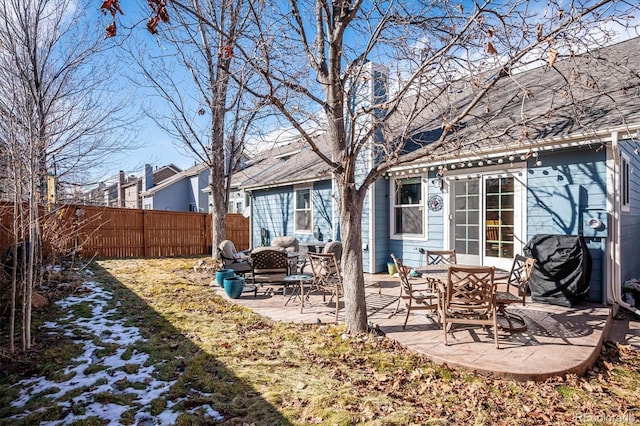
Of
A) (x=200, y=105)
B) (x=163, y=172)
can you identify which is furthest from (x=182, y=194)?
(x=200, y=105)

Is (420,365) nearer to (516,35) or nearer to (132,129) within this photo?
(516,35)

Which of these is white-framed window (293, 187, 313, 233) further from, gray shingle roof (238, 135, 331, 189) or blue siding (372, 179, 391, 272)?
blue siding (372, 179, 391, 272)

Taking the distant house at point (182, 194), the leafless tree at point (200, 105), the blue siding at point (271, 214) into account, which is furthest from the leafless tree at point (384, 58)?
the distant house at point (182, 194)

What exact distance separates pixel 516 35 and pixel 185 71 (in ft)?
31.3

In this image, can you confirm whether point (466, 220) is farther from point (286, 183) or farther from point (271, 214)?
point (271, 214)

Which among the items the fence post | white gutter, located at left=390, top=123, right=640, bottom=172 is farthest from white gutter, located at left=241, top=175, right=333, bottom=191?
the fence post

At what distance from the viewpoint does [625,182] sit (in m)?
6.71

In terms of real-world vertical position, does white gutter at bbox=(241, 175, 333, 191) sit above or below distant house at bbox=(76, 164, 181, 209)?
below

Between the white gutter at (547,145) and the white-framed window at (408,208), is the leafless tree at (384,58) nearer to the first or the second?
the white gutter at (547,145)

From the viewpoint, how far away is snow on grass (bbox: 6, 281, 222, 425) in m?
3.07

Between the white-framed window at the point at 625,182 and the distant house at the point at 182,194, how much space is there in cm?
2400

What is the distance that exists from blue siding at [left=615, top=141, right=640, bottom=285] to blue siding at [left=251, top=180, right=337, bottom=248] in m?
6.80

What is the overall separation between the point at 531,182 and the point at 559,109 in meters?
2.71

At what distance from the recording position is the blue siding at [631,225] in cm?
657
